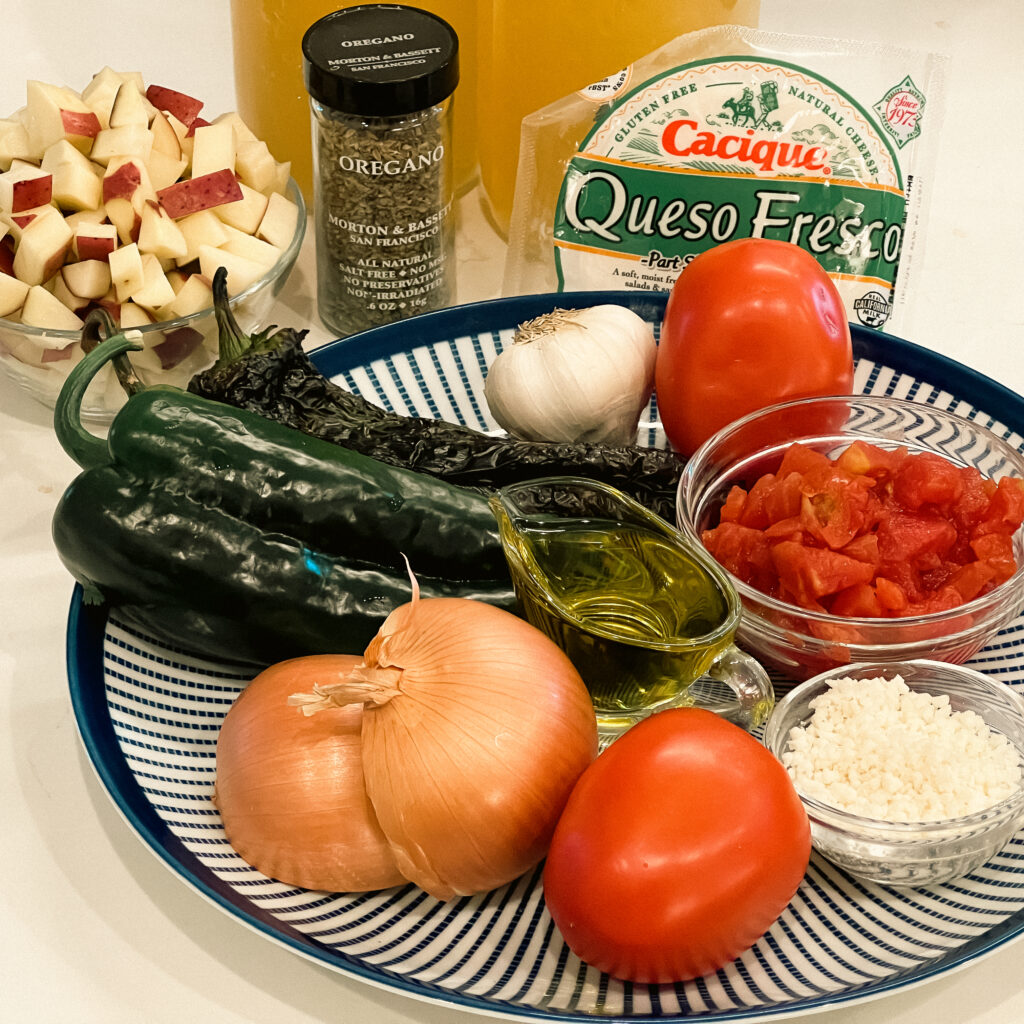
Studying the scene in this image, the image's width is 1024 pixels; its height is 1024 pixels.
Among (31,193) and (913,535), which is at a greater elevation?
(31,193)

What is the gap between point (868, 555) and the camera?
1070 mm

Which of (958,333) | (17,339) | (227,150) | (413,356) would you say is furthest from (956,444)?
(17,339)

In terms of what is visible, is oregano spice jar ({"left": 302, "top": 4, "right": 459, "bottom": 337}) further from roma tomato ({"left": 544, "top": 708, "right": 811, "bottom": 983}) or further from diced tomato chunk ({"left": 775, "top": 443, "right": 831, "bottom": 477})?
roma tomato ({"left": 544, "top": 708, "right": 811, "bottom": 983})

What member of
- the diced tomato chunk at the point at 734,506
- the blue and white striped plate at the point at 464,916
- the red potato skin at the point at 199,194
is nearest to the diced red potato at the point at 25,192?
the red potato skin at the point at 199,194

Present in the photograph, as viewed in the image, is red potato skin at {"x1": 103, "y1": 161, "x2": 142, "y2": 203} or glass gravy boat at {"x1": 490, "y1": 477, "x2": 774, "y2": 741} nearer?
glass gravy boat at {"x1": 490, "y1": 477, "x2": 774, "y2": 741}

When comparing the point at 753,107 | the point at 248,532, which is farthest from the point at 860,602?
the point at 753,107

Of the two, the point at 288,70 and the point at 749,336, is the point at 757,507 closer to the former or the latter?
the point at 749,336

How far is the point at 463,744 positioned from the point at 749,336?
529 mm

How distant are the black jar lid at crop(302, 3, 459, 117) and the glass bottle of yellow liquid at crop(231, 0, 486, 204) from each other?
0.12 metres

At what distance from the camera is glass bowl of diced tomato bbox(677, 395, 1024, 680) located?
1059mm

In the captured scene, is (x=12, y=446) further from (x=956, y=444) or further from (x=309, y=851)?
(x=956, y=444)

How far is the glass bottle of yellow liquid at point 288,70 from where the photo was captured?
151 cm

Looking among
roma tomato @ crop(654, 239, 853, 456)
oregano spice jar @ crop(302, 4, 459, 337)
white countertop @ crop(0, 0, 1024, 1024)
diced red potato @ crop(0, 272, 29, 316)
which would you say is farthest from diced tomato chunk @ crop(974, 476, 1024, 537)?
diced red potato @ crop(0, 272, 29, 316)

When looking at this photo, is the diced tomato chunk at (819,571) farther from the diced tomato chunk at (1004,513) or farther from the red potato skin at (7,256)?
the red potato skin at (7,256)
